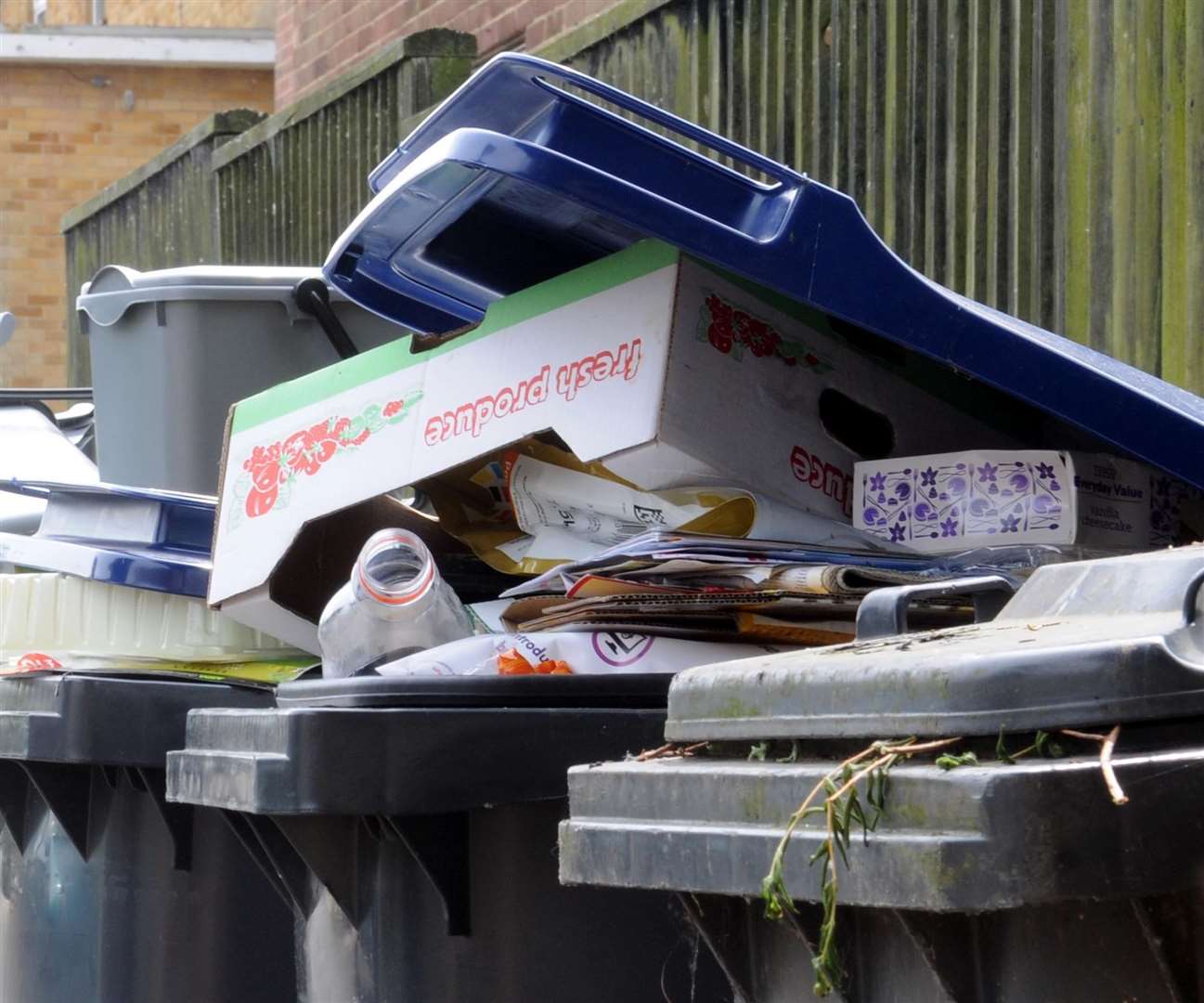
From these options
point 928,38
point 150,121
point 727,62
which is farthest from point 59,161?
point 928,38

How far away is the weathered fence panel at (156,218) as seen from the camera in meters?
10.2

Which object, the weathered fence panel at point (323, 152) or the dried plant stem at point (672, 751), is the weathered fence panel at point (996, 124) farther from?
the dried plant stem at point (672, 751)

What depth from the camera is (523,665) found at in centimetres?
238

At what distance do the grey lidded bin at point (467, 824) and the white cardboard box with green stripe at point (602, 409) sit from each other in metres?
0.44

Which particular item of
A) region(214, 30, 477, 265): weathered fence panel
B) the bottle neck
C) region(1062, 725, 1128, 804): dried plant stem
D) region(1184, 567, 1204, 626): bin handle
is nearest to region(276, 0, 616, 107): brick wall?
region(214, 30, 477, 265): weathered fence panel

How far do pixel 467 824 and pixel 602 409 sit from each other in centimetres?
63

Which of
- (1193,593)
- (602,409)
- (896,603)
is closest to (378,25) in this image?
(602,409)

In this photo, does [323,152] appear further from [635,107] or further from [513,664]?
[513,664]

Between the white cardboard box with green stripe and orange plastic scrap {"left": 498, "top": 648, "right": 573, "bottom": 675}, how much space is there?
0.33 m

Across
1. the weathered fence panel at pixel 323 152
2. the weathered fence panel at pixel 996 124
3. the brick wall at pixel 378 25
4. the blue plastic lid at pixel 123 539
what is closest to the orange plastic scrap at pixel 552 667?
the blue plastic lid at pixel 123 539

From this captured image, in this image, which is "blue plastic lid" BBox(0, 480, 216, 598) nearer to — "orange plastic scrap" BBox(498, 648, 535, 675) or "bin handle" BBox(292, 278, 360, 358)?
"bin handle" BBox(292, 278, 360, 358)

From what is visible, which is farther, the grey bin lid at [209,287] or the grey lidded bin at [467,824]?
the grey bin lid at [209,287]

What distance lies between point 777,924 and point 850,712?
0.28 meters

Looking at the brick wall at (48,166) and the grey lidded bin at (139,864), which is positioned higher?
the brick wall at (48,166)
